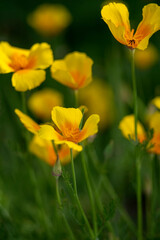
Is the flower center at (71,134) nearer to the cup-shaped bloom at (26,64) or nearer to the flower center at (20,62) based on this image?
the cup-shaped bloom at (26,64)

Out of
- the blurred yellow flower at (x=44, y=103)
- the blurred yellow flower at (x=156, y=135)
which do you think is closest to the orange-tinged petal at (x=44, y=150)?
the blurred yellow flower at (x=156, y=135)

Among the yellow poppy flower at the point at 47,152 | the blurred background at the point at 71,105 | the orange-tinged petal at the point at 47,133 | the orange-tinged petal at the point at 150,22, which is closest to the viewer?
the orange-tinged petal at the point at 47,133

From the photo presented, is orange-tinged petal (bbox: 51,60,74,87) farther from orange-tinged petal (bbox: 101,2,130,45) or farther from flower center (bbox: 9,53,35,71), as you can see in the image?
orange-tinged petal (bbox: 101,2,130,45)

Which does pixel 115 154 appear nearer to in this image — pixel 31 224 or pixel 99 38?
pixel 31 224

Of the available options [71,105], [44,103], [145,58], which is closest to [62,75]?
[44,103]

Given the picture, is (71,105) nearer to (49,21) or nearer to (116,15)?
(49,21)

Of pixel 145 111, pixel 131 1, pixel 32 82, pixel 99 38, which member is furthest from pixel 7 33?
pixel 32 82
